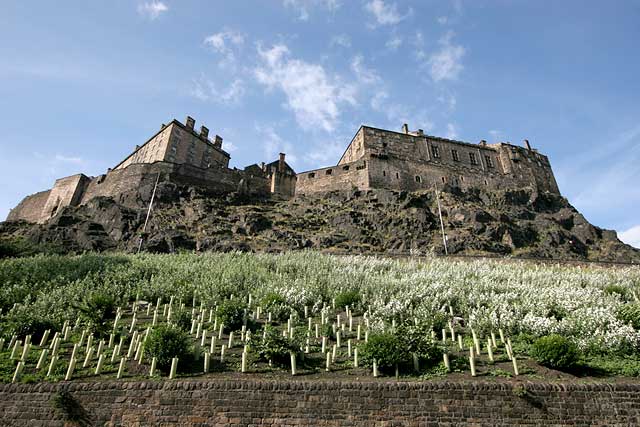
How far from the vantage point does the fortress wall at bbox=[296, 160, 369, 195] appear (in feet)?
135

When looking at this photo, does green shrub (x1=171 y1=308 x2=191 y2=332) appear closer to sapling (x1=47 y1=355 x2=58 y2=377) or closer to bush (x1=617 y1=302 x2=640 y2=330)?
sapling (x1=47 y1=355 x2=58 y2=377)

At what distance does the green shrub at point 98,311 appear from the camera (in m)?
12.8

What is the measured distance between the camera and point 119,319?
13930mm

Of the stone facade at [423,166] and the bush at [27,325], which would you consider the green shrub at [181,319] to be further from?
the stone facade at [423,166]

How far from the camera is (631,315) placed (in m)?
14.0

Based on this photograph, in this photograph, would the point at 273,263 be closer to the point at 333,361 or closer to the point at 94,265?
the point at 94,265

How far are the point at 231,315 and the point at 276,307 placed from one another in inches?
65.1

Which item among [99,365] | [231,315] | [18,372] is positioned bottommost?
[18,372]

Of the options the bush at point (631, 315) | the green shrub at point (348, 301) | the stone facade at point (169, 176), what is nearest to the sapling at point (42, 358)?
the green shrub at point (348, 301)

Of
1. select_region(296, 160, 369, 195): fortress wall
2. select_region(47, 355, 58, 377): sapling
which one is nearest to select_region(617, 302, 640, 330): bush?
select_region(47, 355, 58, 377): sapling

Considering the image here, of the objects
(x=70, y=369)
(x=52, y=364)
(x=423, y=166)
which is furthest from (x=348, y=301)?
(x=423, y=166)

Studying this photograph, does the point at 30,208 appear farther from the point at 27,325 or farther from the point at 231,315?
the point at 231,315

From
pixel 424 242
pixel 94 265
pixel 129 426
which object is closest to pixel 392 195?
pixel 424 242

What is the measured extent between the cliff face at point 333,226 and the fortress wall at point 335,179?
5.81 ft
